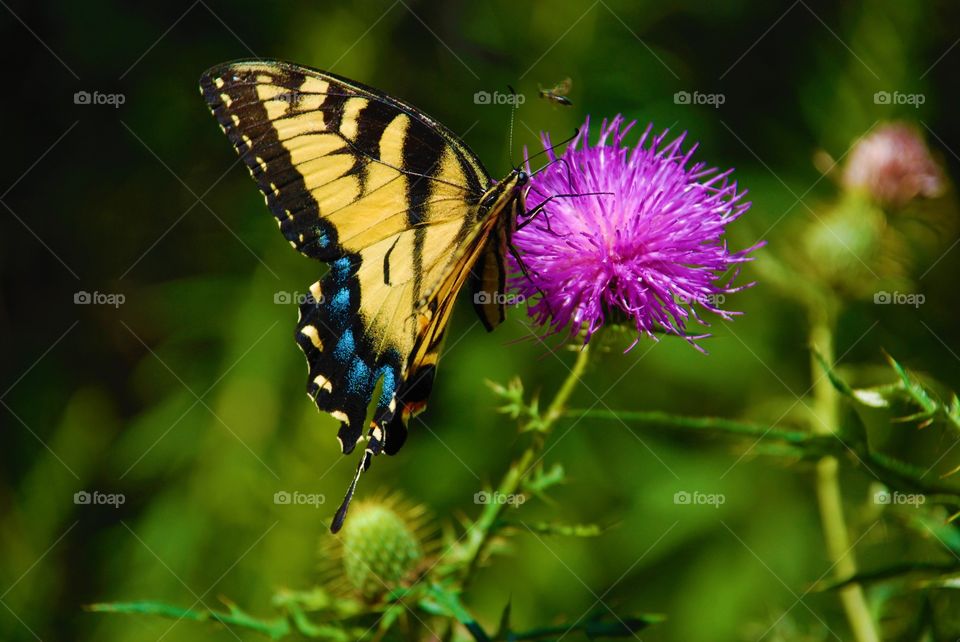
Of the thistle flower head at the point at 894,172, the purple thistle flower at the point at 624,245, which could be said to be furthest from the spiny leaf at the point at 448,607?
the thistle flower head at the point at 894,172

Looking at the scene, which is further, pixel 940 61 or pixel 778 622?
pixel 940 61

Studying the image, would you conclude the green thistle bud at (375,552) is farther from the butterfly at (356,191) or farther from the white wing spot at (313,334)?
the white wing spot at (313,334)

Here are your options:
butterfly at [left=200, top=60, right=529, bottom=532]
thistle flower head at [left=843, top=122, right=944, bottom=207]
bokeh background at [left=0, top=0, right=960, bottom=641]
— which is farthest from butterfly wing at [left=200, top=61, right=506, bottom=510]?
thistle flower head at [left=843, top=122, right=944, bottom=207]

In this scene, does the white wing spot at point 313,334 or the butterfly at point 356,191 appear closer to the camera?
the butterfly at point 356,191

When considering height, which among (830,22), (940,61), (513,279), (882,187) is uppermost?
(830,22)

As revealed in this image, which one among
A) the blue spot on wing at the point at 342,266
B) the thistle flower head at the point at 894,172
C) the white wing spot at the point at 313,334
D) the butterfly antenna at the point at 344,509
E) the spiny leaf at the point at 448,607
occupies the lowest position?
the spiny leaf at the point at 448,607

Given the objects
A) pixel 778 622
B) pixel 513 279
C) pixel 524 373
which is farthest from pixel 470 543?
pixel 524 373

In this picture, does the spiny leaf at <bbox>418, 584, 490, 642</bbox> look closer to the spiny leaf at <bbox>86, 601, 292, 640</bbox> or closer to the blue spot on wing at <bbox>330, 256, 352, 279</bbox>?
the spiny leaf at <bbox>86, 601, 292, 640</bbox>

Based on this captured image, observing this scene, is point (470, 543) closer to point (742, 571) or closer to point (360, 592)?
point (360, 592)
